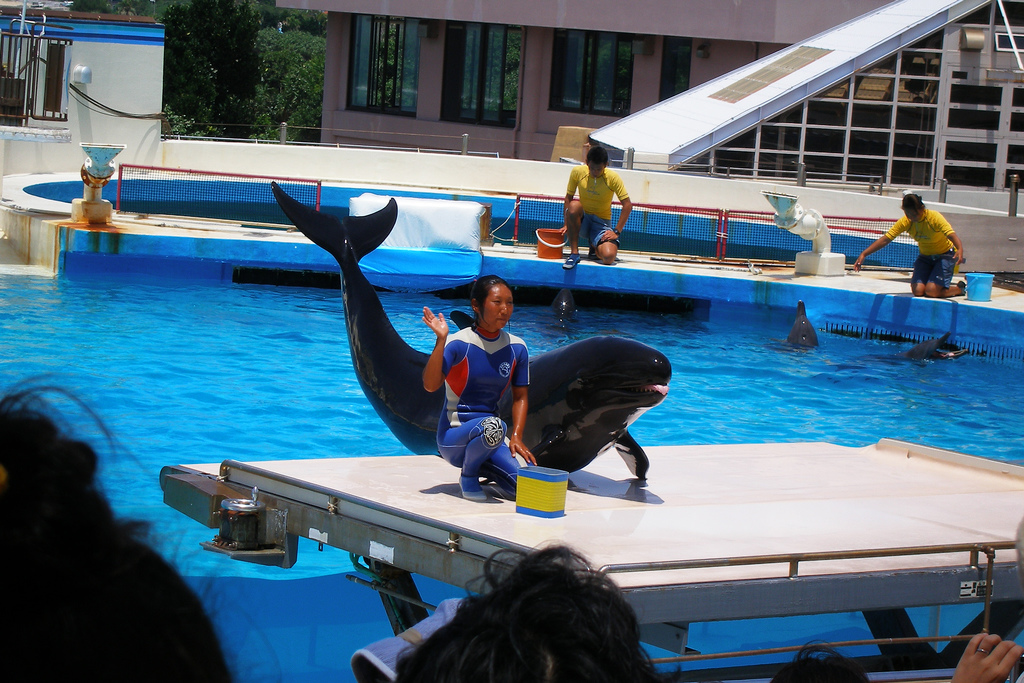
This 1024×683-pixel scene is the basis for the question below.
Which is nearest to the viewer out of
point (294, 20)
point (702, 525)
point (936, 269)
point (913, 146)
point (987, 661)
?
point (987, 661)

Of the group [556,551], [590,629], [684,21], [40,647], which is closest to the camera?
[40,647]

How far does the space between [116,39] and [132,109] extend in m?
1.32

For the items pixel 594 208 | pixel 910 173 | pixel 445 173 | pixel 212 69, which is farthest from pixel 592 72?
pixel 594 208

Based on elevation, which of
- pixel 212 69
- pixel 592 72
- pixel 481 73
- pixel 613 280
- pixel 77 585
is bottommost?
pixel 613 280

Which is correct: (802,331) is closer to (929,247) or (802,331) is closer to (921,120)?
(929,247)

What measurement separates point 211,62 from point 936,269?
25.8m

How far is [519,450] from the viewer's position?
5.12 meters

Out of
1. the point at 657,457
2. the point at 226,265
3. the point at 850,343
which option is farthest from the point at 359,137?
the point at 657,457

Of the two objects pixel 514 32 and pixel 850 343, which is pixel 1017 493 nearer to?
pixel 850 343

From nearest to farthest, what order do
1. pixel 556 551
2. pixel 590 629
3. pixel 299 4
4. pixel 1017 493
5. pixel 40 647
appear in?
1. pixel 40 647
2. pixel 590 629
3. pixel 556 551
4. pixel 1017 493
5. pixel 299 4

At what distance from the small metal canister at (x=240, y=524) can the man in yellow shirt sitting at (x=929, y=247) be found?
1061cm

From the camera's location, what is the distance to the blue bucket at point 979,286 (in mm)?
13711

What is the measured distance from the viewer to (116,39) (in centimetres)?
2042

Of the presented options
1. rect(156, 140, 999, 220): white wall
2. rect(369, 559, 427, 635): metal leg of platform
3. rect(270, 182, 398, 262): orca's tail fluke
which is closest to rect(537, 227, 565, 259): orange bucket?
rect(156, 140, 999, 220): white wall
